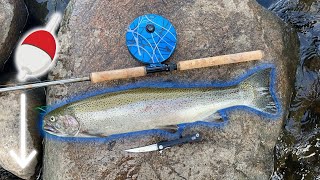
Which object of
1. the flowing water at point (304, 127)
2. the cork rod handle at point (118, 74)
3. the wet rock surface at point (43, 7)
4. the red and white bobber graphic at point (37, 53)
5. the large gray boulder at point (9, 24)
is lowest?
the flowing water at point (304, 127)

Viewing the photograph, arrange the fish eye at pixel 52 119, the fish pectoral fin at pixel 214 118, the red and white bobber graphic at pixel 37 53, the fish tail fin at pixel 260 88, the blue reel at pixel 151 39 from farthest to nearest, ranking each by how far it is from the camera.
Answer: the red and white bobber graphic at pixel 37 53 → the blue reel at pixel 151 39 → the fish pectoral fin at pixel 214 118 → the fish tail fin at pixel 260 88 → the fish eye at pixel 52 119

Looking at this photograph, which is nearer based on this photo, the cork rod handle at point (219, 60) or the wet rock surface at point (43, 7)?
the cork rod handle at point (219, 60)

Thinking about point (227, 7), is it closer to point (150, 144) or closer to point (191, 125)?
point (191, 125)

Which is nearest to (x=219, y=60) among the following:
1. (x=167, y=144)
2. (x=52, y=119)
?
(x=167, y=144)

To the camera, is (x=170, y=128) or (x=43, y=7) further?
(x=43, y=7)

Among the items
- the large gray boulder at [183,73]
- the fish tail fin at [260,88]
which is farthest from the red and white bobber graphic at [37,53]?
the fish tail fin at [260,88]

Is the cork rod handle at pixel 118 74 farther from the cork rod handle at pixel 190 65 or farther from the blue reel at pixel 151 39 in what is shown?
the blue reel at pixel 151 39

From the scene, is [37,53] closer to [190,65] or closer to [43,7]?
[43,7]
